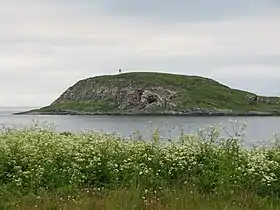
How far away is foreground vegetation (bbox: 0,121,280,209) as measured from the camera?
1024cm

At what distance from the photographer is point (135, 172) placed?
12.6 m

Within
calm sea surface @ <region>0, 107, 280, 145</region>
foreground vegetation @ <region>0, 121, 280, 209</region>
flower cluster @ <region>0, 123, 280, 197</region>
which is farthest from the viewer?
calm sea surface @ <region>0, 107, 280, 145</region>

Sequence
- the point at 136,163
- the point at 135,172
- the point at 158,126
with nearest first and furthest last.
Result: the point at 135,172, the point at 136,163, the point at 158,126

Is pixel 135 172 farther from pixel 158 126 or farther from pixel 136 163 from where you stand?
pixel 158 126

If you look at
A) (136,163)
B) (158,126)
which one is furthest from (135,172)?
(158,126)

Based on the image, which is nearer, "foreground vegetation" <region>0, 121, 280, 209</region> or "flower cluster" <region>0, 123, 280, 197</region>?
"foreground vegetation" <region>0, 121, 280, 209</region>

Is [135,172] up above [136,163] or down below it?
below

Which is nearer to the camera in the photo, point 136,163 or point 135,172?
point 135,172

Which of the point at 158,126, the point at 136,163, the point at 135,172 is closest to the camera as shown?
the point at 135,172

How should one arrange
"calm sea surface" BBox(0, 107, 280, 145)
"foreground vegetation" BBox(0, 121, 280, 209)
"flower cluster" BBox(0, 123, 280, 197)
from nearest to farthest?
1. "foreground vegetation" BBox(0, 121, 280, 209)
2. "flower cluster" BBox(0, 123, 280, 197)
3. "calm sea surface" BBox(0, 107, 280, 145)

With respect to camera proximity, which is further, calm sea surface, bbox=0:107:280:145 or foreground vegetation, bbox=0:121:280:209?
calm sea surface, bbox=0:107:280:145

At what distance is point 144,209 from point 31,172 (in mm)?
4102

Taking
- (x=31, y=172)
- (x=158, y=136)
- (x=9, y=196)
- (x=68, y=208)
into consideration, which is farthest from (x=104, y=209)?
(x=158, y=136)

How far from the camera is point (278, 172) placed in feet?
40.2
